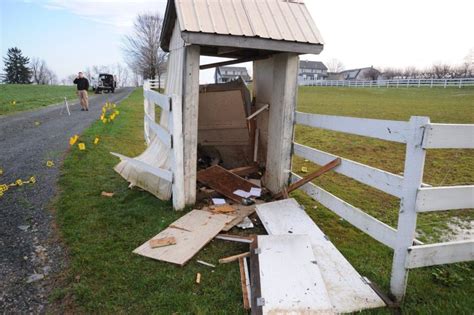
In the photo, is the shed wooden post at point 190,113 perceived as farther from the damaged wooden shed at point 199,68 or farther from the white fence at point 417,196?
the white fence at point 417,196

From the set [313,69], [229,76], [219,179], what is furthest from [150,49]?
[313,69]

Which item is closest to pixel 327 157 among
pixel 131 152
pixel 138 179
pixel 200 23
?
pixel 200 23

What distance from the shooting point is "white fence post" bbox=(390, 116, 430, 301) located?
2422 mm

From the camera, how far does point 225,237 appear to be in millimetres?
3639

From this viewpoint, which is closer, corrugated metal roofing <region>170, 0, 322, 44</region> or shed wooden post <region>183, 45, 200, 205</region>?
corrugated metal roofing <region>170, 0, 322, 44</region>

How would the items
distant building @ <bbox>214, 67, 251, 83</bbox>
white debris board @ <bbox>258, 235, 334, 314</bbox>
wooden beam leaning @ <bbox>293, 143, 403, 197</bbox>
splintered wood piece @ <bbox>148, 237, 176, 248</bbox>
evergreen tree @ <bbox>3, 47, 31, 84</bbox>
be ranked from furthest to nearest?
evergreen tree @ <bbox>3, 47, 31, 84</bbox> → distant building @ <bbox>214, 67, 251, 83</bbox> → splintered wood piece @ <bbox>148, 237, 176, 248</bbox> → wooden beam leaning @ <bbox>293, 143, 403, 197</bbox> → white debris board @ <bbox>258, 235, 334, 314</bbox>

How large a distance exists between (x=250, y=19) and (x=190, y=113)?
4.70 ft

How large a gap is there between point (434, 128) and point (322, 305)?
1.52m

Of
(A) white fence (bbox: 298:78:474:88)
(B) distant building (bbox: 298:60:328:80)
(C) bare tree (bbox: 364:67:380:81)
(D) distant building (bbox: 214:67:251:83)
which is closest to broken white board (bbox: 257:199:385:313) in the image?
(D) distant building (bbox: 214:67:251:83)


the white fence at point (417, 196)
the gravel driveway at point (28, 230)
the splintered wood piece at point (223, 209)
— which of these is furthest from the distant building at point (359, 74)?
the white fence at point (417, 196)

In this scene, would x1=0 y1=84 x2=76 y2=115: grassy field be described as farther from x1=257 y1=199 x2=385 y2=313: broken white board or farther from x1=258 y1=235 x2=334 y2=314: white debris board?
x1=258 y1=235 x2=334 y2=314: white debris board

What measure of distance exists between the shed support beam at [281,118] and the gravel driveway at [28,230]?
2979 millimetres

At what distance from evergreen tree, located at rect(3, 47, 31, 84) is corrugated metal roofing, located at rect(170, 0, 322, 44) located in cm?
7811

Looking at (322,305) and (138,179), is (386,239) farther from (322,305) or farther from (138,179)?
(138,179)
